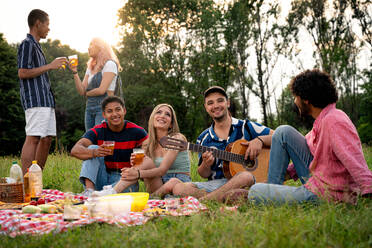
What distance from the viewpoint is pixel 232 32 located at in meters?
16.2

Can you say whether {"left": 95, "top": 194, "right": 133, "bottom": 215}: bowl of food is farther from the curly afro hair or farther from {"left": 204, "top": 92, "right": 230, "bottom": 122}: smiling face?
the curly afro hair

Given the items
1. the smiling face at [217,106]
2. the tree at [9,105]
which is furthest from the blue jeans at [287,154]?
the tree at [9,105]

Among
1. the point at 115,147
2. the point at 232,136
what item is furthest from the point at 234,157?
the point at 115,147

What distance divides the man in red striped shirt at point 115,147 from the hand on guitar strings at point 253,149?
4.70 feet

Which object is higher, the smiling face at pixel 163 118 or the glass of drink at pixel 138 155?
the smiling face at pixel 163 118

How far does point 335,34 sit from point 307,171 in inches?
505

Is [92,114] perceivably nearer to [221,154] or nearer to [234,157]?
[221,154]

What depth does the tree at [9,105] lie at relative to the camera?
23.2 metres

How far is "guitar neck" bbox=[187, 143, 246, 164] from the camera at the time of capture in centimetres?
393

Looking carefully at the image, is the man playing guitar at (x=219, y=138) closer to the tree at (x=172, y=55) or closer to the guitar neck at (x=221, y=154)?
the guitar neck at (x=221, y=154)

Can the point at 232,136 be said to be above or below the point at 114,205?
above

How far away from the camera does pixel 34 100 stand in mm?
4914

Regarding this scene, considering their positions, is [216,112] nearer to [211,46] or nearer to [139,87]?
[211,46]

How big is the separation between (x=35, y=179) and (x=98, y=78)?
199 centimetres
